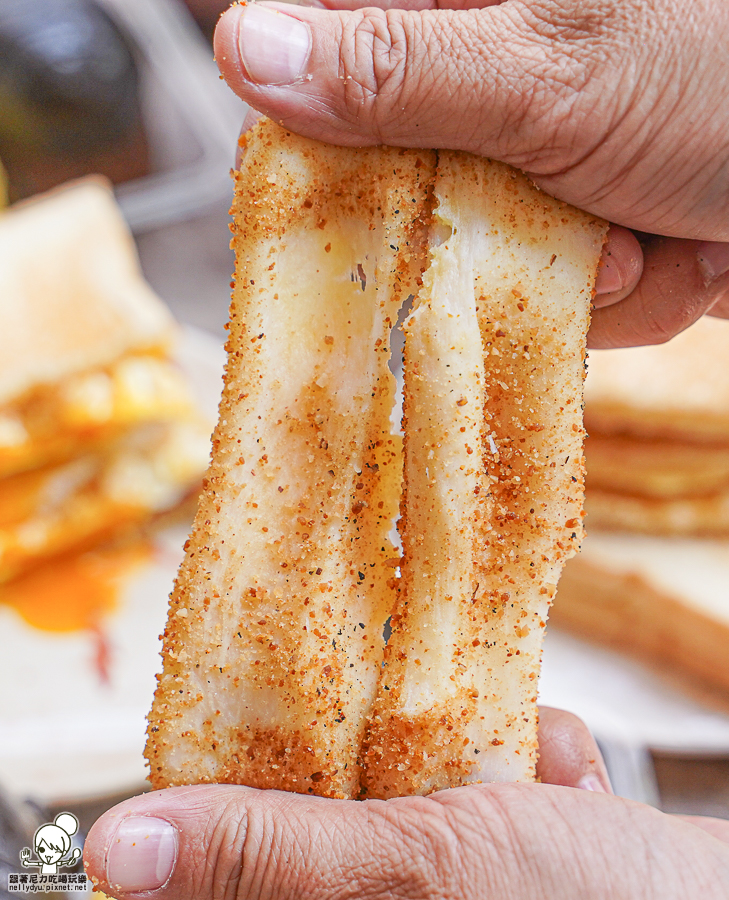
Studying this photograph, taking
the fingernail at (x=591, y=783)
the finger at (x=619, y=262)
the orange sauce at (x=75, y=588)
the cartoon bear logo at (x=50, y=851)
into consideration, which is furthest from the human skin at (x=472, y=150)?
the orange sauce at (x=75, y=588)

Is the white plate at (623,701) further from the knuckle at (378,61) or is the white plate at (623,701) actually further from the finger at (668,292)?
the knuckle at (378,61)

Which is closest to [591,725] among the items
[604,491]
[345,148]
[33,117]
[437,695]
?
[604,491]

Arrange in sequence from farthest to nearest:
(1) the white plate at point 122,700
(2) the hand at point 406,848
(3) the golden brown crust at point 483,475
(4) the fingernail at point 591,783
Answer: (1) the white plate at point 122,700
(4) the fingernail at point 591,783
(3) the golden brown crust at point 483,475
(2) the hand at point 406,848

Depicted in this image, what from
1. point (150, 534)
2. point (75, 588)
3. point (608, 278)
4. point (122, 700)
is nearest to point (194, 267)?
point (150, 534)

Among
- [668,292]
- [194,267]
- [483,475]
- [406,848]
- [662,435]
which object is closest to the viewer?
[406,848]

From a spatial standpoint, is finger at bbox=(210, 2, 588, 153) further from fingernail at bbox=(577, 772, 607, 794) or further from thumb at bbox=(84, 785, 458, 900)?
fingernail at bbox=(577, 772, 607, 794)

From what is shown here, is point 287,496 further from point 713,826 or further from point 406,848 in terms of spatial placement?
point 713,826
